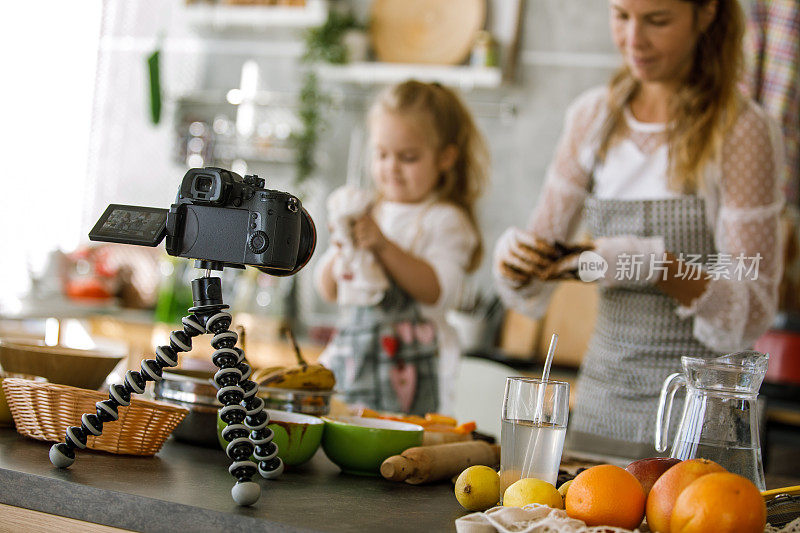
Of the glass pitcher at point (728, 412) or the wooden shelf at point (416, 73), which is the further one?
the wooden shelf at point (416, 73)

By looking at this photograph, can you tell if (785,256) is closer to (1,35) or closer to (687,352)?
(687,352)

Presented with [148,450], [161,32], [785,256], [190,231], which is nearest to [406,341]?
[148,450]

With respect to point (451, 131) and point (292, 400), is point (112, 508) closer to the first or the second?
point (292, 400)

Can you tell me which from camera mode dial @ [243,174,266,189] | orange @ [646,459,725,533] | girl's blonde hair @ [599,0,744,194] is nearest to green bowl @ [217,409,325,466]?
camera mode dial @ [243,174,266,189]

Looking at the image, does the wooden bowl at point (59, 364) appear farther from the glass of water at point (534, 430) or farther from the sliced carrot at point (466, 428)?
the glass of water at point (534, 430)

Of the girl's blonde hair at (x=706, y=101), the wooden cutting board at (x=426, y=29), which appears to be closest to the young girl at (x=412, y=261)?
the girl's blonde hair at (x=706, y=101)

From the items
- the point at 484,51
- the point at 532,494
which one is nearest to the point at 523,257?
the point at 532,494

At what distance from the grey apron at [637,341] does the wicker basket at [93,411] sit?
845 mm

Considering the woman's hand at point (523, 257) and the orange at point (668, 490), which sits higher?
the woman's hand at point (523, 257)

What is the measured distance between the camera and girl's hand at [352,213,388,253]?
6.02 feet

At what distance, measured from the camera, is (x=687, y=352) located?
1526 mm

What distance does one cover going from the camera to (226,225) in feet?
2.72

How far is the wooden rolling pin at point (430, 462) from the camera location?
0.94 m

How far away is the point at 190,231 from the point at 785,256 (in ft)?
7.50
